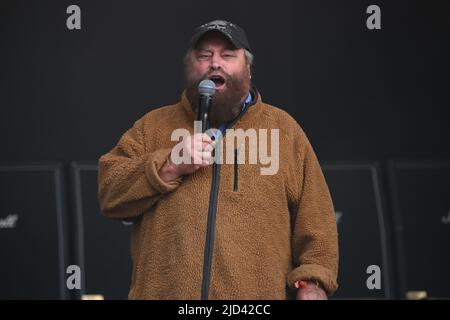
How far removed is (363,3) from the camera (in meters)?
3.78

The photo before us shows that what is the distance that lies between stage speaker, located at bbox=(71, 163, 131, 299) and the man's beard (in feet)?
4.40

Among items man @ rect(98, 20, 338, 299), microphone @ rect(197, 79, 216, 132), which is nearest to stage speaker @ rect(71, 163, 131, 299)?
man @ rect(98, 20, 338, 299)

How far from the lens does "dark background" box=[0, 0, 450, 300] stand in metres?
3.84

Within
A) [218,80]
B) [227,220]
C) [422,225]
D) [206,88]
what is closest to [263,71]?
[422,225]

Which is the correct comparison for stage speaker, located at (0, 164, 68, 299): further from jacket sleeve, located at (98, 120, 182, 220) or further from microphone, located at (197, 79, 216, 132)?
microphone, located at (197, 79, 216, 132)

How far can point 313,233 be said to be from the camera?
2518 millimetres

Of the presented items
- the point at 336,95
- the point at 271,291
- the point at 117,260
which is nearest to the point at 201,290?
the point at 271,291

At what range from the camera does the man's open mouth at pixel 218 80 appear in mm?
2566

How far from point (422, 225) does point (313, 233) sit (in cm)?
140

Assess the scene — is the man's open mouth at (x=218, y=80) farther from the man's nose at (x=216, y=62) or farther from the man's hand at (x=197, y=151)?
the man's hand at (x=197, y=151)

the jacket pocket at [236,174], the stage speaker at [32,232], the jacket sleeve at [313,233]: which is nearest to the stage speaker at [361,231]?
the stage speaker at [32,232]

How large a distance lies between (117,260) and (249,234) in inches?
57.0
